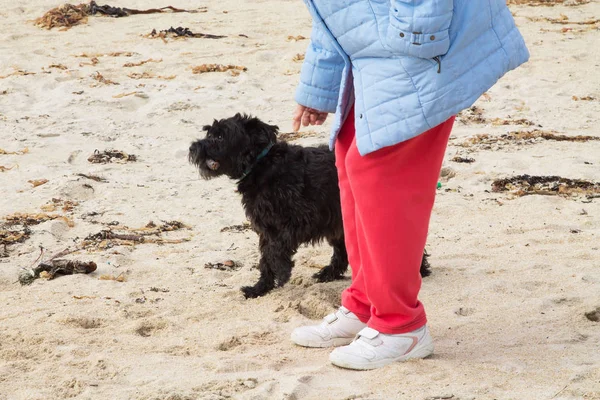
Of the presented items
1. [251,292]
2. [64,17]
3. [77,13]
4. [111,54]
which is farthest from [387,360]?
[77,13]

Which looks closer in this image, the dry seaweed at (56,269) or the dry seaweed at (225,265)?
the dry seaweed at (56,269)

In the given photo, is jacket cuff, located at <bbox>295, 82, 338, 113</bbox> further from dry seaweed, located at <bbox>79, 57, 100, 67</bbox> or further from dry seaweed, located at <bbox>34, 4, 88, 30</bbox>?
dry seaweed, located at <bbox>34, 4, 88, 30</bbox>

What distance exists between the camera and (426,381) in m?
3.39

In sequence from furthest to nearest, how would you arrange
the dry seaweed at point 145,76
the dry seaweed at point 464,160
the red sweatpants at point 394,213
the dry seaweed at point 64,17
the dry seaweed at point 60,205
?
1. the dry seaweed at point 64,17
2. the dry seaweed at point 145,76
3. the dry seaweed at point 464,160
4. the dry seaweed at point 60,205
5. the red sweatpants at point 394,213

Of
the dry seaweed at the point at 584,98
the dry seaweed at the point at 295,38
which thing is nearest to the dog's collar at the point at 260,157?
the dry seaweed at the point at 584,98

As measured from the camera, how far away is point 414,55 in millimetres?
3086

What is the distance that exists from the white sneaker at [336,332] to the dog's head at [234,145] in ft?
4.54

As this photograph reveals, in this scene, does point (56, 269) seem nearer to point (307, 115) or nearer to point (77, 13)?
point (307, 115)

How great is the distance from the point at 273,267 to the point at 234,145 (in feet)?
2.47

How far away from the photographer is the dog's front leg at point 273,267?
5086 millimetres

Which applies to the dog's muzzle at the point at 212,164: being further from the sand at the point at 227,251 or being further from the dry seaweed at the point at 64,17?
the dry seaweed at the point at 64,17

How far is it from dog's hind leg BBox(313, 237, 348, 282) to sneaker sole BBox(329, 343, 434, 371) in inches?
61.8

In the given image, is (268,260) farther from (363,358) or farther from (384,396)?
(384,396)

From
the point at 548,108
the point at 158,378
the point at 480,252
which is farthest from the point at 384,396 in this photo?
the point at 548,108
